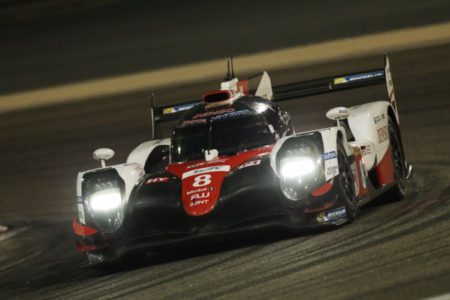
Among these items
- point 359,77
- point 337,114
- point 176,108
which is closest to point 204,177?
point 337,114

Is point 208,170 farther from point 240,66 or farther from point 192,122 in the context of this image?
point 240,66

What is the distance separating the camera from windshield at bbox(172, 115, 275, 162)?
992cm

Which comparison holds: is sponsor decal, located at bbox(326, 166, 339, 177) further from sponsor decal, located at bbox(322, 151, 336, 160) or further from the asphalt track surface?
the asphalt track surface

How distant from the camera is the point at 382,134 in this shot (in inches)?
431

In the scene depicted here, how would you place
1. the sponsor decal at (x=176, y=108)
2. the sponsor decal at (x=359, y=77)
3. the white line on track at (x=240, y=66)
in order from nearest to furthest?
the sponsor decal at (x=359, y=77)
the sponsor decal at (x=176, y=108)
the white line on track at (x=240, y=66)

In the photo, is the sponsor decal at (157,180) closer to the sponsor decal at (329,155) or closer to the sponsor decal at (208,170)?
the sponsor decal at (208,170)

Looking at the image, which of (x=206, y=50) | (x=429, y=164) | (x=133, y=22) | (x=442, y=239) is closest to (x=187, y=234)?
(x=442, y=239)

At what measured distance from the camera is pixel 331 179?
8.99 m

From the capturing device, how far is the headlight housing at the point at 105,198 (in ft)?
30.6

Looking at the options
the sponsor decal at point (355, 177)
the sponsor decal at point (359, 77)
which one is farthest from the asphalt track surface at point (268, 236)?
the sponsor decal at point (359, 77)

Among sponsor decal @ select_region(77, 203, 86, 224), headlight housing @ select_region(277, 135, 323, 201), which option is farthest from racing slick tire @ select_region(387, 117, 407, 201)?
sponsor decal @ select_region(77, 203, 86, 224)

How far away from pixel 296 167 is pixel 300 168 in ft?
0.17

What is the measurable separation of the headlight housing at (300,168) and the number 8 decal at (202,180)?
0.56 metres

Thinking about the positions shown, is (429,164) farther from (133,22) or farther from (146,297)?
(133,22)
